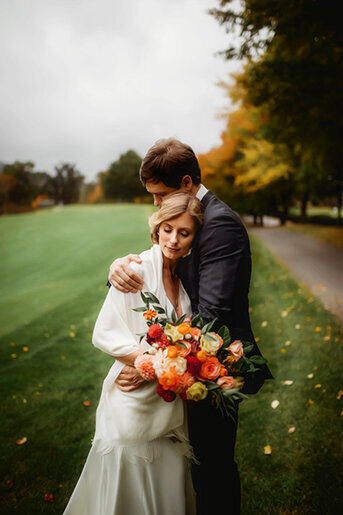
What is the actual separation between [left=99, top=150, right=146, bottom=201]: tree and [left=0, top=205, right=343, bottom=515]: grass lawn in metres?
3.85

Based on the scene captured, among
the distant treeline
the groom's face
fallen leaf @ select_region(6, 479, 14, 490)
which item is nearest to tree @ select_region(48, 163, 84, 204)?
the distant treeline

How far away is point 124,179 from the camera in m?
11.9

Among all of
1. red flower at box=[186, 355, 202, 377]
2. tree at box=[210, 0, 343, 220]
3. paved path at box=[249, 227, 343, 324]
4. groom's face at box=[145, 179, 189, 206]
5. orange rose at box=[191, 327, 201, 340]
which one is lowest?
paved path at box=[249, 227, 343, 324]

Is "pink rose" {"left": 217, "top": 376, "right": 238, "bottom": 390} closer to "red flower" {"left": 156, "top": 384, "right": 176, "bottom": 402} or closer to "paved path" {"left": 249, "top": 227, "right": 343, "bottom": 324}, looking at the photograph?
"red flower" {"left": 156, "top": 384, "right": 176, "bottom": 402}

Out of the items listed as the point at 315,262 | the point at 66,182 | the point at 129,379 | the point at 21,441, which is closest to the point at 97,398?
the point at 21,441

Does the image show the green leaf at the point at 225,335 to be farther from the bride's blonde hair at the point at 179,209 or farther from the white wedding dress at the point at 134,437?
the bride's blonde hair at the point at 179,209

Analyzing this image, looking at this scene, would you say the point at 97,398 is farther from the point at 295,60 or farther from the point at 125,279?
the point at 295,60

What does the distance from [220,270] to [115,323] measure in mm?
694

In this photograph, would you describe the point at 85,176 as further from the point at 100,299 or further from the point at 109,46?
the point at 109,46

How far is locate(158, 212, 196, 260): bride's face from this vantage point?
6.29ft

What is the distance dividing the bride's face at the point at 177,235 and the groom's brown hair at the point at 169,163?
0.35 metres

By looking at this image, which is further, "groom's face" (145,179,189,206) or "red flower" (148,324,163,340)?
"groom's face" (145,179,189,206)

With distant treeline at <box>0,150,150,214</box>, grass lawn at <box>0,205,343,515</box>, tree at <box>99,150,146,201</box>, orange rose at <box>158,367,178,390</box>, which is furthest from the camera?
distant treeline at <box>0,150,150,214</box>

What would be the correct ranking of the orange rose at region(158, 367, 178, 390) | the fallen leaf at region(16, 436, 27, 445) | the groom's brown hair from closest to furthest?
the orange rose at region(158, 367, 178, 390) → the groom's brown hair → the fallen leaf at region(16, 436, 27, 445)
